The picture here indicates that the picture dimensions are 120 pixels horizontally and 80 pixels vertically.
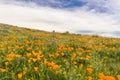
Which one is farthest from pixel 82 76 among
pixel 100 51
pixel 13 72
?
pixel 100 51

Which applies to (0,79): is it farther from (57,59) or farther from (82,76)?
(57,59)

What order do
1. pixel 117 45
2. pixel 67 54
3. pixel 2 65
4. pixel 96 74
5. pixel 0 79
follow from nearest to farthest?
pixel 0 79
pixel 96 74
pixel 2 65
pixel 67 54
pixel 117 45

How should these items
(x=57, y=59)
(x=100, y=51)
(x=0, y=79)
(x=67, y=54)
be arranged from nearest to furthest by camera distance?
(x=0, y=79) < (x=57, y=59) < (x=67, y=54) < (x=100, y=51)

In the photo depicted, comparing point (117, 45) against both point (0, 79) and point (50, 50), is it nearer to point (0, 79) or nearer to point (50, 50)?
point (50, 50)

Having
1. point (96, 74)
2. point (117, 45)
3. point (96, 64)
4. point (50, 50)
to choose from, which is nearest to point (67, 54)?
point (50, 50)

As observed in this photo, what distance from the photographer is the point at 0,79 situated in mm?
7902

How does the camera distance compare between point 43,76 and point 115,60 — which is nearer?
point 43,76

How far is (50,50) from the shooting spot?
11.7 meters

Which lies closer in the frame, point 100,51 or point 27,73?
point 27,73

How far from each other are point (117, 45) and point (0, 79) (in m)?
9.28

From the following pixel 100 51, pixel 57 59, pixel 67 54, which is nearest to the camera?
pixel 57 59


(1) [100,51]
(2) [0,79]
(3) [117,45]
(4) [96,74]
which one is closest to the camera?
(2) [0,79]

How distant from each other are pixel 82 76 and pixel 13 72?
7.16 feet

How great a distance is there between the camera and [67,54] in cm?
1122
